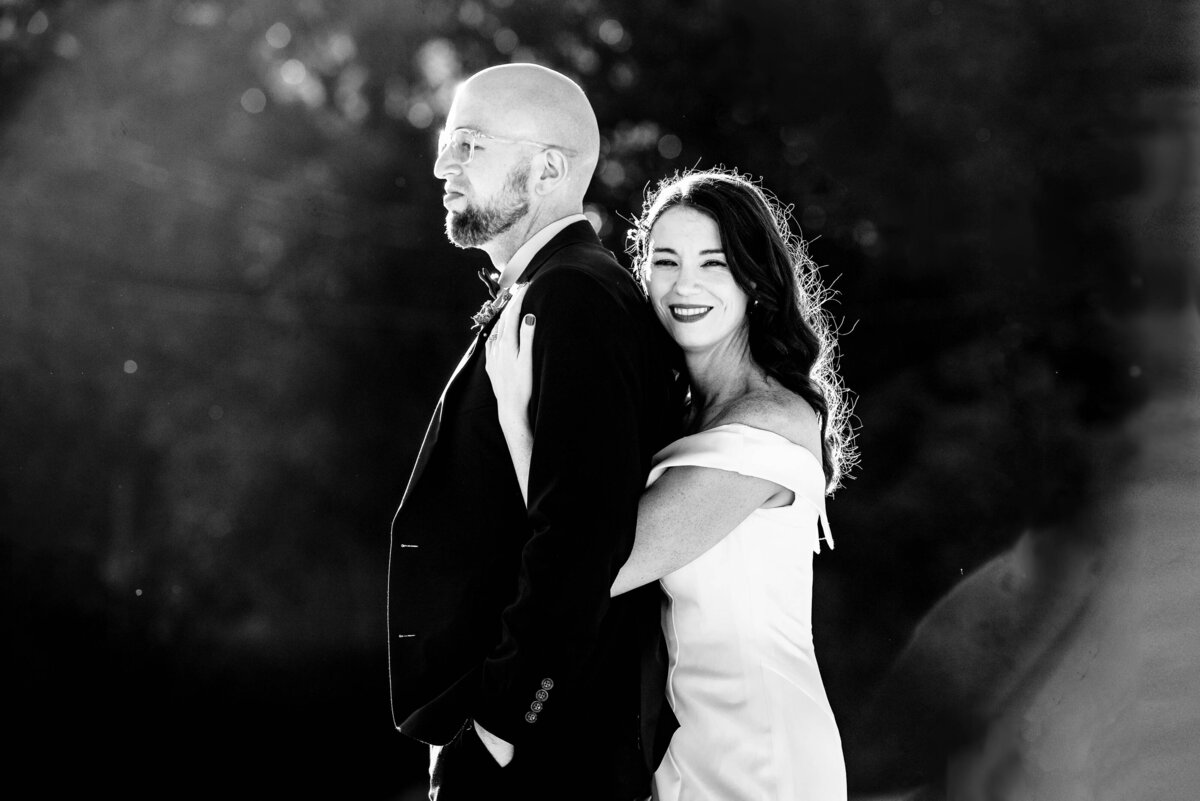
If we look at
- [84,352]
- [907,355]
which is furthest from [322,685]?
[907,355]

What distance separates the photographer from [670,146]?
13.3 ft

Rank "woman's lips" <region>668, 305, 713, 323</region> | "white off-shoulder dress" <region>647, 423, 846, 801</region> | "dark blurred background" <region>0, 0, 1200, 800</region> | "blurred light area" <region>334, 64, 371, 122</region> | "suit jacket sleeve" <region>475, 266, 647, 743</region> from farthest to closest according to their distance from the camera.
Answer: "blurred light area" <region>334, 64, 371, 122</region>
"dark blurred background" <region>0, 0, 1200, 800</region>
"woman's lips" <region>668, 305, 713, 323</region>
"white off-shoulder dress" <region>647, 423, 846, 801</region>
"suit jacket sleeve" <region>475, 266, 647, 743</region>

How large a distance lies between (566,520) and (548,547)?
0.04 m

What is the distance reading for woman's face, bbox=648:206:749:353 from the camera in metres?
1.65

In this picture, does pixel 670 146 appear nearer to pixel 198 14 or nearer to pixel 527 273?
pixel 198 14

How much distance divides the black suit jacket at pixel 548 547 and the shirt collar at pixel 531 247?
0.03m

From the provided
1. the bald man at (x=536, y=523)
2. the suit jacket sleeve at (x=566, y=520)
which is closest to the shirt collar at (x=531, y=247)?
the bald man at (x=536, y=523)

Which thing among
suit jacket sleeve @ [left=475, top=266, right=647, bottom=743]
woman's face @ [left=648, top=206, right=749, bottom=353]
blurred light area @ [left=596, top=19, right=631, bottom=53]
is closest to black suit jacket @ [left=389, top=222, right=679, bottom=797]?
suit jacket sleeve @ [left=475, top=266, right=647, bottom=743]

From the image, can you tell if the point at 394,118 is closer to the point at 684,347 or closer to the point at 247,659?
the point at 247,659

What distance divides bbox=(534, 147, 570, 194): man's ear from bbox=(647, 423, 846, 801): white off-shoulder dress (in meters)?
0.41

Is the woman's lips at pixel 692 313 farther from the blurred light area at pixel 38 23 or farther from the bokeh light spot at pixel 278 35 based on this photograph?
the blurred light area at pixel 38 23

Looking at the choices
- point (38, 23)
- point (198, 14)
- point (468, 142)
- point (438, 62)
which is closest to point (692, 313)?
point (468, 142)

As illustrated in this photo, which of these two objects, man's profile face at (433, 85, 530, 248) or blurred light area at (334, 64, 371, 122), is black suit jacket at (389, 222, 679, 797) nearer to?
man's profile face at (433, 85, 530, 248)

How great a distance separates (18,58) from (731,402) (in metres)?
3.47
